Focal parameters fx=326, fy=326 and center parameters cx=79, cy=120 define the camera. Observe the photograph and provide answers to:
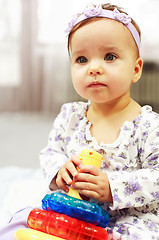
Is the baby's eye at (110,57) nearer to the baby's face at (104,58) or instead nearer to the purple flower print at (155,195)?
the baby's face at (104,58)

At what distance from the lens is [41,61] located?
3020mm

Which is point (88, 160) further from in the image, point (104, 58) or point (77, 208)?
point (104, 58)

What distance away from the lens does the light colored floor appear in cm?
185

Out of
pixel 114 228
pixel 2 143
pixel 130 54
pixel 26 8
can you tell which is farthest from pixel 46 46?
pixel 114 228

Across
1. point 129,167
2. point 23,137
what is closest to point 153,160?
point 129,167

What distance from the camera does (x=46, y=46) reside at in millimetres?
2930

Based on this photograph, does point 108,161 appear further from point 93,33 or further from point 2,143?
point 2,143

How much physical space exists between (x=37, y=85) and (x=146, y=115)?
232cm

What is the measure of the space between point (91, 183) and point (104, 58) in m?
0.31

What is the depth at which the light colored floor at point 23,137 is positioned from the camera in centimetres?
185

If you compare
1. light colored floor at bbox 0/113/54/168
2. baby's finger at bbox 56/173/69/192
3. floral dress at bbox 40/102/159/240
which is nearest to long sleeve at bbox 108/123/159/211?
floral dress at bbox 40/102/159/240

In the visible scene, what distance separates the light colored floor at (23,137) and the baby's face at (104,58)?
3.22 ft

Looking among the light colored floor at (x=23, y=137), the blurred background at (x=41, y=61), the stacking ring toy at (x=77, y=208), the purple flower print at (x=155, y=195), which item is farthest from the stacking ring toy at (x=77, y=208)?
the blurred background at (x=41, y=61)

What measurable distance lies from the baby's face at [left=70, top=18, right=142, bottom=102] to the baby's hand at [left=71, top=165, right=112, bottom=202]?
0.20 metres
